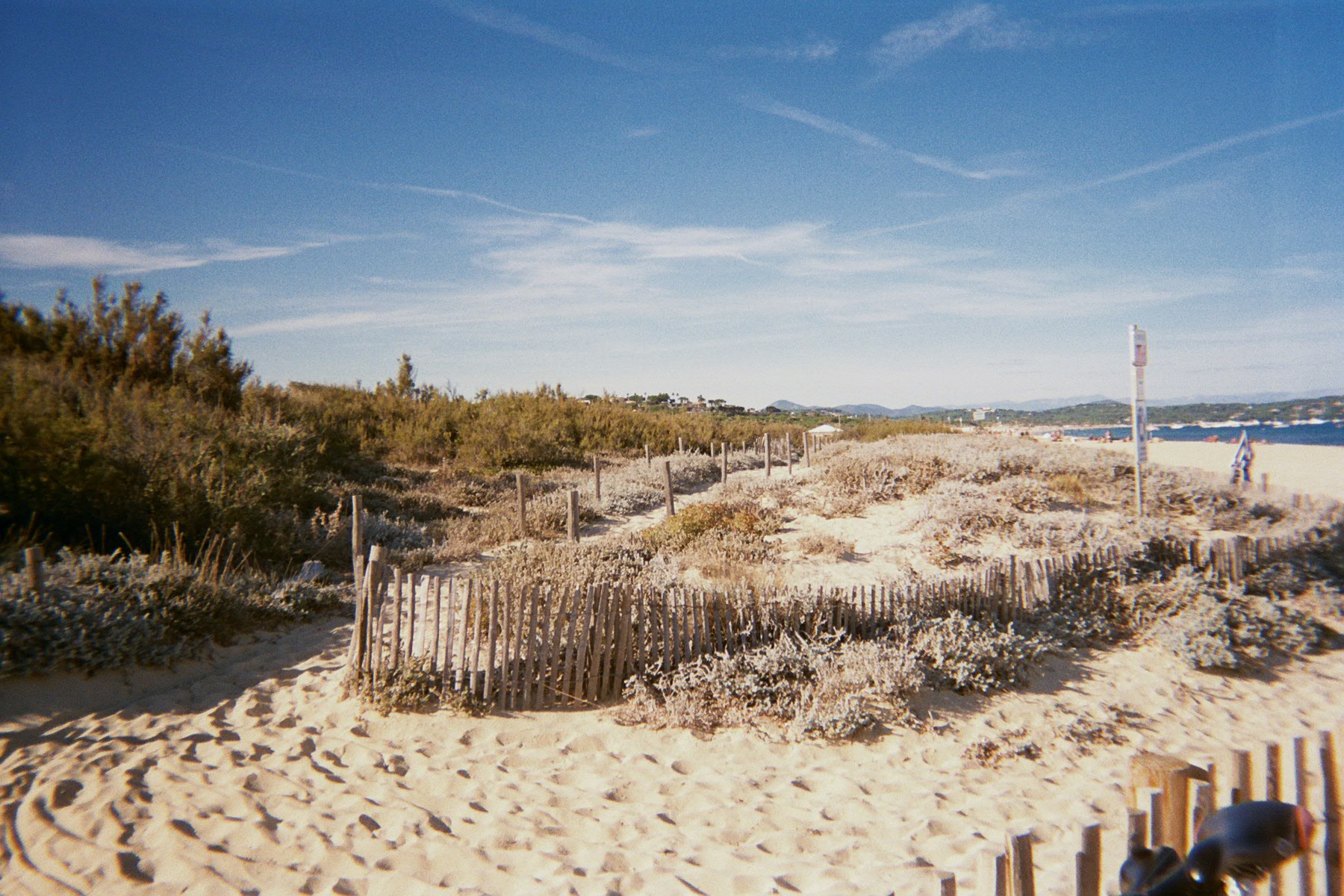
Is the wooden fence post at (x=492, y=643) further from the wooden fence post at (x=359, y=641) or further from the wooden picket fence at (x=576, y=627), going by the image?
the wooden fence post at (x=359, y=641)

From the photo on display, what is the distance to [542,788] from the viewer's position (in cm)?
460

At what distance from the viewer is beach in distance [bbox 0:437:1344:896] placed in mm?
3693

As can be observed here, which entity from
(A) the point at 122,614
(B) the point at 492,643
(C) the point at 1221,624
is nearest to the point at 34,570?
(A) the point at 122,614

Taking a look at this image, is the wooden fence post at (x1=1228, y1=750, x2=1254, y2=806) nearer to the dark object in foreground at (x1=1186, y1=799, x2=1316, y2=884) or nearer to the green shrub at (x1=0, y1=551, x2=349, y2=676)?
the dark object in foreground at (x1=1186, y1=799, x2=1316, y2=884)

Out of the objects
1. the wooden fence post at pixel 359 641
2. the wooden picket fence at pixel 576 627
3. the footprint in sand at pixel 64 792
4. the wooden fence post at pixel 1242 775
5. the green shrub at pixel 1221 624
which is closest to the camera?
Answer: the wooden fence post at pixel 1242 775

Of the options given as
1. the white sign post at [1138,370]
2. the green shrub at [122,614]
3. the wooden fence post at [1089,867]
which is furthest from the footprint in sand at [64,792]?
the white sign post at [1138,370]

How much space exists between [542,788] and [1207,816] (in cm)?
380

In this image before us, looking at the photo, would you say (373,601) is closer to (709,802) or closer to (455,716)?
(455,716)

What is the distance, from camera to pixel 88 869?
3.70 metres

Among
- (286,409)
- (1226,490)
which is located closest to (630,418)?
(286,409)

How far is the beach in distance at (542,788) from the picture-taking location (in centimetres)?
369

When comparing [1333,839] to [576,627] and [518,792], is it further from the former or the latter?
[576,627]

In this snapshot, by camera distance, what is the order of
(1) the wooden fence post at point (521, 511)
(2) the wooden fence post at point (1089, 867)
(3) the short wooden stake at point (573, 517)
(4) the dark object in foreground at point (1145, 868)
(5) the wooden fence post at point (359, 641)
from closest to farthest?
(4) the dark object in foreground at point (1145, 868)
(2) the wooden fence post at point (1089, 867)
(5) the wooden fence post at point (359, 641)
(3) the short wooden stake at point (573, 517)
(1) the wooden fence post at point (521, 511)

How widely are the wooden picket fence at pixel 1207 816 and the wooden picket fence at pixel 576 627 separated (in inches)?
160
